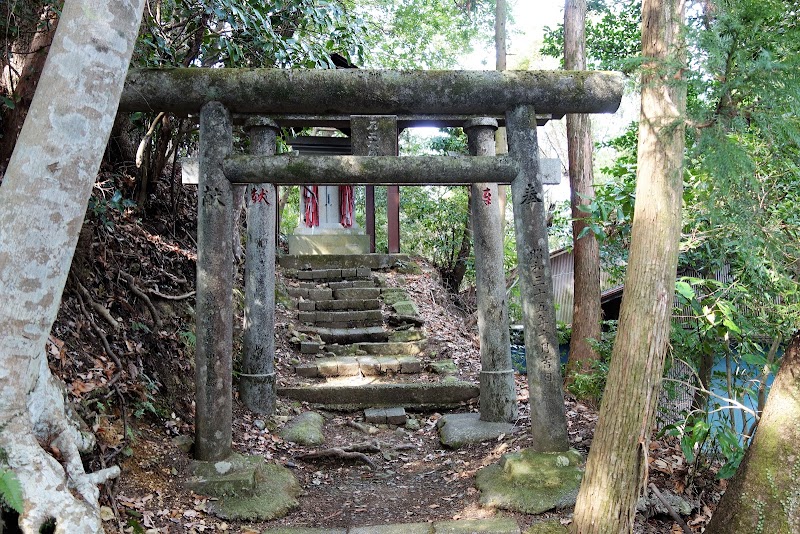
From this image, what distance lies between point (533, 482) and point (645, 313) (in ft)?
6.06

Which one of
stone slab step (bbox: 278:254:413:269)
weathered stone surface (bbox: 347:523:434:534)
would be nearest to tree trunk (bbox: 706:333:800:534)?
weathered stone surface (bbox: 347:523:434:534)

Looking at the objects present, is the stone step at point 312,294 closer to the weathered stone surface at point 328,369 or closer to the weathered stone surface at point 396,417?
the weathered stone surface at point 328,369

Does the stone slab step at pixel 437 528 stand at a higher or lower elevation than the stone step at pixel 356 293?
lower

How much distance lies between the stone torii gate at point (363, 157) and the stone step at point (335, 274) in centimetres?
Result: 708

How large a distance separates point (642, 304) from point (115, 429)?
385 centimetres

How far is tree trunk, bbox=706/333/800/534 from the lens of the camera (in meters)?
3.47

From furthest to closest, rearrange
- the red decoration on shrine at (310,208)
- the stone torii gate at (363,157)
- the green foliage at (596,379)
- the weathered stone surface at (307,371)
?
the red decoration on shrine at (310,208) < the weathered stone surface at (307,371) < the green foliage at (596,379) < the stone torii gate at (363,157)

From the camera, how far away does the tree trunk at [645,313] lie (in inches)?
148

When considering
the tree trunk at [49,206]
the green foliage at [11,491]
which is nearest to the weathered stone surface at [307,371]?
the tree trunk at [49,206]

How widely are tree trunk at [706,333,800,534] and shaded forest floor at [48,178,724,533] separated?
38.7 inches

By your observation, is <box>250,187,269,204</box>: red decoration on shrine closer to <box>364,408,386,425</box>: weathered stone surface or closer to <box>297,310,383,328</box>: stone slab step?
<box>364,408,386,425</box>: weathered stone surface

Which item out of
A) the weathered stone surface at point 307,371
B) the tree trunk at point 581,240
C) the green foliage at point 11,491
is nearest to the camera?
the green foliage at point 11,491

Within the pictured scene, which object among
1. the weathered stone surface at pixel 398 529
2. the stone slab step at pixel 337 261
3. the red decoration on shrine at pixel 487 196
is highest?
the red decoration on shrine at pixel 487 196

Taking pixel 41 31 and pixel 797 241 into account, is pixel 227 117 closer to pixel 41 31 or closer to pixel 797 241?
pixel 41 31
